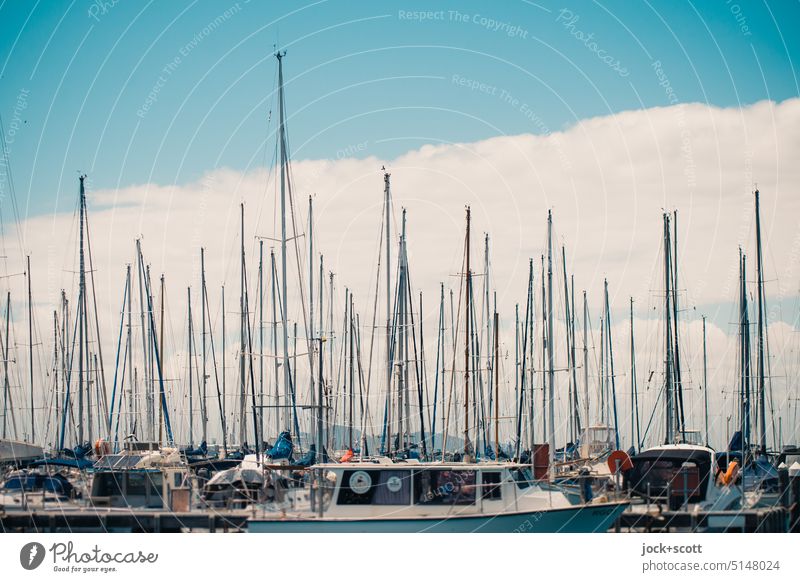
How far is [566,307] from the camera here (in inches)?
2023

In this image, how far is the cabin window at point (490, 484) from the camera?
90.2 ft

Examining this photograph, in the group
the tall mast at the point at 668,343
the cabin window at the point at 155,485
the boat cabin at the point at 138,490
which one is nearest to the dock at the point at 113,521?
the boat cabin at the point at 138,490

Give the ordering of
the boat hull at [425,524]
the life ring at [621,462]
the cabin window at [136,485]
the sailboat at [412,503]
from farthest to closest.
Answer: the life ring at [621,462], the cabin window at [136,485], the sailboat at [412,503], the boat hull at [425,524]

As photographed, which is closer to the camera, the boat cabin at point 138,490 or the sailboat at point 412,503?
the sailboat at point 412,503

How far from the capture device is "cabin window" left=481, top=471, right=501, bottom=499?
27.5 m

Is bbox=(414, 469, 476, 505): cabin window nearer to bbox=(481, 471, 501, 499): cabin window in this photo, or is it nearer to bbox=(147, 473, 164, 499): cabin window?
bbox=(481, 471, 501, 499): cabin window

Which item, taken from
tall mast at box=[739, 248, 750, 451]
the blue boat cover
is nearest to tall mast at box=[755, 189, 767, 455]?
tall mast at box=[739, 248, 750, 451]

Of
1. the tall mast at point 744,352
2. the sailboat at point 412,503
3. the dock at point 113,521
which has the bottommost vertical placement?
the dock at point 113,521

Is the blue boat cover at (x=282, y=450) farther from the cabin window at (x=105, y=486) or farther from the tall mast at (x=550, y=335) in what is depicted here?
the tall mast at (x=550, y=335)

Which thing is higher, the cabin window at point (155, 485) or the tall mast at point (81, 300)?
the tall mast at point (81, 300)

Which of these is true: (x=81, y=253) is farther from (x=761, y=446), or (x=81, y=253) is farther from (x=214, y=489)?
(x=761, y=446)
